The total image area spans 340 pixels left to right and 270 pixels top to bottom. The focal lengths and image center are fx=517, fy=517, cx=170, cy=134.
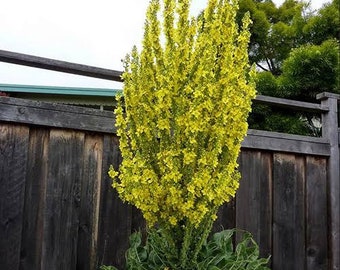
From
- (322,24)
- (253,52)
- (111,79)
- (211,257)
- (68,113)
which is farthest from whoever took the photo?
(253,52)

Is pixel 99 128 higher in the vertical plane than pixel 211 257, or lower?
higher

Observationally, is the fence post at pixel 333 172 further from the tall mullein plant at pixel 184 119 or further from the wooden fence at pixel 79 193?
the tall mullein plant at pixel 184 119

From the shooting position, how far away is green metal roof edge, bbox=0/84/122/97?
25.6 ft

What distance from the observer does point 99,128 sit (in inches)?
97.9

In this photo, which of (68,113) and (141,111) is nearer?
(141,111)

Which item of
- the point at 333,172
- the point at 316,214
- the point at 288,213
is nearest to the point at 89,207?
the point at 288,213

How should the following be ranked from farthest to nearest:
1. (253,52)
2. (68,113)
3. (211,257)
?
(253,52) → (68,113) → (211,257)

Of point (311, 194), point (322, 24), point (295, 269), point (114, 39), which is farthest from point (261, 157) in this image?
point (114, 39)

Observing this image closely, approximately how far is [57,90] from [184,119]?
20.3 feet

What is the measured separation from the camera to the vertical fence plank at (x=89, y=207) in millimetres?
2377

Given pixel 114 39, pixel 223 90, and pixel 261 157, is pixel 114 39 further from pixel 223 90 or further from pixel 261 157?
pixel 223 90

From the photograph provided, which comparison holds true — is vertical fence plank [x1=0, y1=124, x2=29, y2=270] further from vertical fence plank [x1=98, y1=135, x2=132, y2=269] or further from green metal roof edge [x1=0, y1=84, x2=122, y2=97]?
green metal roof edge [x1=0, y1=84, x2=122, y2=97]

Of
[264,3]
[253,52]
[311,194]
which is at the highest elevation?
[264,3]

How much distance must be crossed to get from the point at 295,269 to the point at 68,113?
1633 millimetres
